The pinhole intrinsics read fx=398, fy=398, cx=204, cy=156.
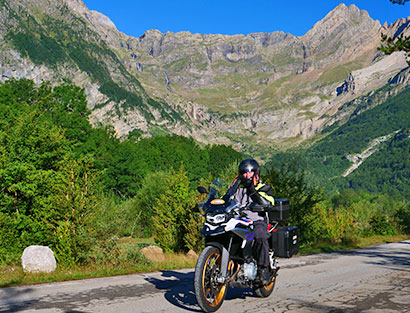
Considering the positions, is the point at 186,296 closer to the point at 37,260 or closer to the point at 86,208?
the point at 37,260

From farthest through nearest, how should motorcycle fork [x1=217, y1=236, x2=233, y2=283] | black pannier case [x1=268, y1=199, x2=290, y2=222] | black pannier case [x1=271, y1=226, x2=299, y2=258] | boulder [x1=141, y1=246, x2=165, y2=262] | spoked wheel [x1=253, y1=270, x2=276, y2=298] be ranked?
boulder [x1=141, y1=246, x2=165, y2=262]
black pannier case [x1=271, y1=226, x2=299, y2=258]
black pannier case [x1=268, y1=199, x2=290, y2=222]
spoked wheel [x1=253, y1=270, x2=276, y2=298]
motorcycle fork [x1=217, y1=236, x2=233, y2=283]

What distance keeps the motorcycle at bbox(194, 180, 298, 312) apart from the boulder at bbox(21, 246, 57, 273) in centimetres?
474

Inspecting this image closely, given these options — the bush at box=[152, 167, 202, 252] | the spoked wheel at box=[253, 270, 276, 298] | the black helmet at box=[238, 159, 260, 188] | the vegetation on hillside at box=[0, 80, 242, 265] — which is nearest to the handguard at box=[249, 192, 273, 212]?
the black helmet at box=[238, 159, 260, 188]

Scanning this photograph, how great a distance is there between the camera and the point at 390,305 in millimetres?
6590

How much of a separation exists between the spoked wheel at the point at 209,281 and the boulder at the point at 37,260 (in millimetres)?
4943

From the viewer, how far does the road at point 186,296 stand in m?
6.06

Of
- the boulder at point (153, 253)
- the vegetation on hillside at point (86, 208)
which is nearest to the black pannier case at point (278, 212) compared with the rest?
the vegetation on hillside at point (86, 208)

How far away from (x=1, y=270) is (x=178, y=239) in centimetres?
842

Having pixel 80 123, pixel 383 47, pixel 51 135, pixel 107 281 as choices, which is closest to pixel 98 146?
pixel 80 123

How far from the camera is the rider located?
6.72 m

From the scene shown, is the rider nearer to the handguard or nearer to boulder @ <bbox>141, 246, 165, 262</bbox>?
the handguard

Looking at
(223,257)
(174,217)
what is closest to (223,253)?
(223,257)

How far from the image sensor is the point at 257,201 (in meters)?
6.80

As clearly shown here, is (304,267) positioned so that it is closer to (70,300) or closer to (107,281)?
(107,281)
